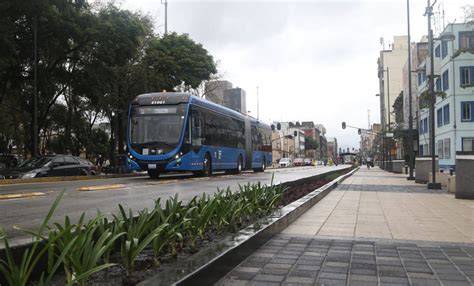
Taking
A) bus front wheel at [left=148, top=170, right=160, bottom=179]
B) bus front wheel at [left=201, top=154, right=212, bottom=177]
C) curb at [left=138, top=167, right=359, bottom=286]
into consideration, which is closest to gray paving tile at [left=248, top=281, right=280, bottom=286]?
curb at [left=138, top=167, right=359, bottom=286]

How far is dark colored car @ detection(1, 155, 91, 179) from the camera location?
2095 cm

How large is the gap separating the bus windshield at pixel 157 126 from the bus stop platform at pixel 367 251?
1021 cm

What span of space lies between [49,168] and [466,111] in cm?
3440

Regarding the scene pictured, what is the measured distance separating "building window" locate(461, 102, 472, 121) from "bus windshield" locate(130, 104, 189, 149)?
98.6 feet

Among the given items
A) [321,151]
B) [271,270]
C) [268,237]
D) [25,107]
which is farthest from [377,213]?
[321,151]

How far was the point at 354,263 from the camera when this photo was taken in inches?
228

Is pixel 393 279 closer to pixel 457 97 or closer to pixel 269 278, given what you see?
pixel 269 278

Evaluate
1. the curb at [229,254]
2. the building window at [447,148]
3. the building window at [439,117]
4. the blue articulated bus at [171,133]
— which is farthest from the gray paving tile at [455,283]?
the building window at [439,117]

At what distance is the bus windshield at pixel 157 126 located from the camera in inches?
794

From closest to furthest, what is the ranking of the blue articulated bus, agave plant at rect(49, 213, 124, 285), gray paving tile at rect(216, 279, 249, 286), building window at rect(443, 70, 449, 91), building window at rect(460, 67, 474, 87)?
1. agave plant at rect(49, 213, 124, 285)
2. gray paving tile at rect(216, 279, 249, 286)
3. the blue articulated bus
4. building window at rect(460, 67, 474, 87)
5. building window at rect(443, 70, 449, 91)

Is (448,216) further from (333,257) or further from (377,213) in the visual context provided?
(333,257)

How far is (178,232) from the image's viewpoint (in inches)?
204

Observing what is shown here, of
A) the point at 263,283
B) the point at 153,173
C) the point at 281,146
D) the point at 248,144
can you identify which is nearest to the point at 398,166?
the point at 248,144

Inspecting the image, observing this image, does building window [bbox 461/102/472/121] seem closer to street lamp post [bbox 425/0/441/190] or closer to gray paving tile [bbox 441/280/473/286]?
street lamp post [bbox 425/0/441/190]
